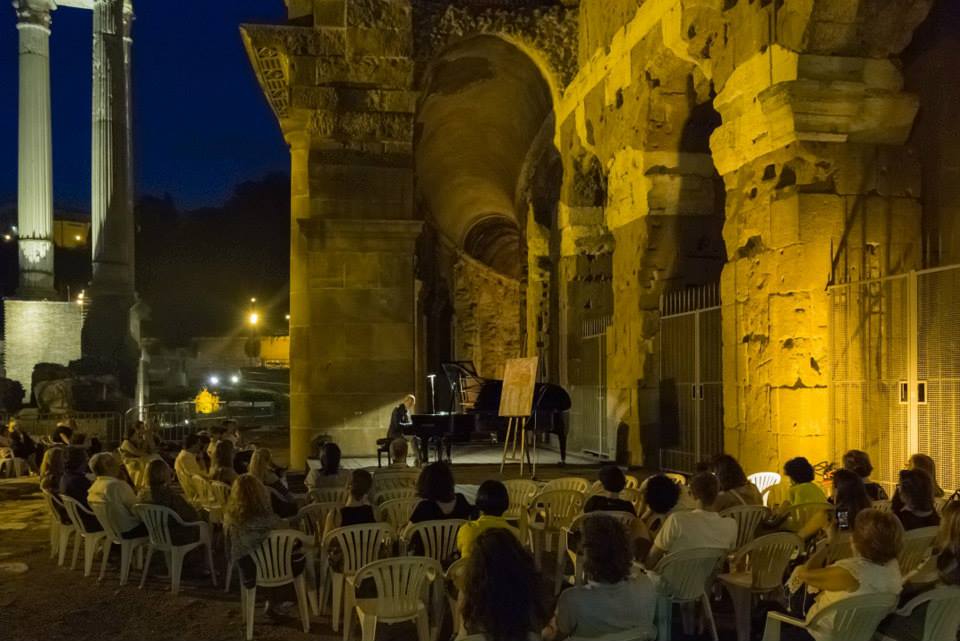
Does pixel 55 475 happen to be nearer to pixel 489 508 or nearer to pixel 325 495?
pixel 325 495

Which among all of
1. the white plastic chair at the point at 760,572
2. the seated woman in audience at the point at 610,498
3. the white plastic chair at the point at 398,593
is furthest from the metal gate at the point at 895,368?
the white plastic chair at the point at 398,593

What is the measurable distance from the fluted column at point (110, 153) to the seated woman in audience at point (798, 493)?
105ft

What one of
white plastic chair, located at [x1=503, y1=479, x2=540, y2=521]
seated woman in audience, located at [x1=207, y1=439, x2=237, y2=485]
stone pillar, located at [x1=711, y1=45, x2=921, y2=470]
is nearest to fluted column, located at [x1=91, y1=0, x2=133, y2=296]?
seated woman in audience, located at [x1=207, y1=439, x2=237, y2=485]

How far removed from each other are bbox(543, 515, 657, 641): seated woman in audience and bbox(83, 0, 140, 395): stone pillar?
3198cm

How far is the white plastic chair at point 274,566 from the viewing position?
542 cm

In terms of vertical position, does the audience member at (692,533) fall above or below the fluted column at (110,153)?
below

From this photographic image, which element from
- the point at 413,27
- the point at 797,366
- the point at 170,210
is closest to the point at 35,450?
the point at 413,27

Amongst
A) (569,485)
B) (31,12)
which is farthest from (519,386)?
(31,12)

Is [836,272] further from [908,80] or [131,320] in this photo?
[131,320]

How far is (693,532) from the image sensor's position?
477 cm

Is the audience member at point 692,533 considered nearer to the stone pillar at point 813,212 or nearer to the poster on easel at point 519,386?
the stone pillar at point 813,212

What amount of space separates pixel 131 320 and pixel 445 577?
32.1 m

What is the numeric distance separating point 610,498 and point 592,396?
8791 millimetres

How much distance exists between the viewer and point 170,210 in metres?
75.5
